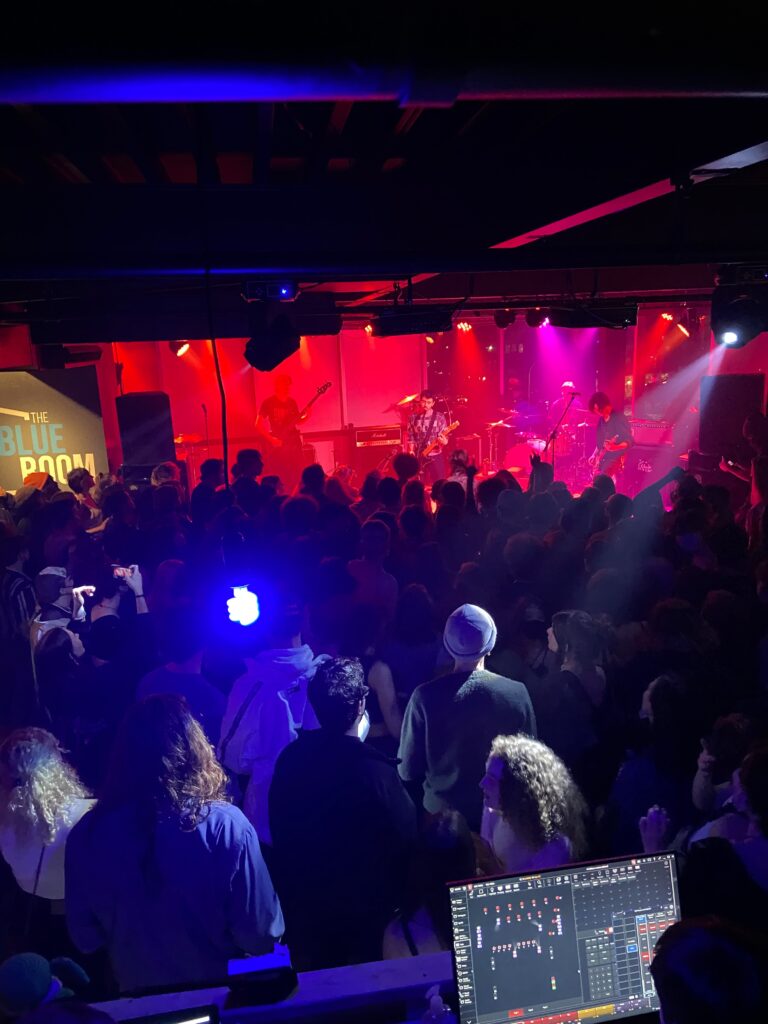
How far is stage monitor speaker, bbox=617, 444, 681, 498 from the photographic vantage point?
10344 mm

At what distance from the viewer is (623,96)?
0.73 meters

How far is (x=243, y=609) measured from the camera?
3299mm

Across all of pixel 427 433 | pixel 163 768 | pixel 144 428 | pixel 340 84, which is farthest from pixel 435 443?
pixel 340 84

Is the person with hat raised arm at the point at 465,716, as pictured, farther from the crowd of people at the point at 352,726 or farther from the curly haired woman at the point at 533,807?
the curly haired woman at the point at 533,807

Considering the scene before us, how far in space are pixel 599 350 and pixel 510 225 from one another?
41.1 feet

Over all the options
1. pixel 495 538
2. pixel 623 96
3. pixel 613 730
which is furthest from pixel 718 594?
pixel 623 96

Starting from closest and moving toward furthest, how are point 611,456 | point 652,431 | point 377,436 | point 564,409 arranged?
point 611,456 → point 652,431 → point 377,436 → point 564,409

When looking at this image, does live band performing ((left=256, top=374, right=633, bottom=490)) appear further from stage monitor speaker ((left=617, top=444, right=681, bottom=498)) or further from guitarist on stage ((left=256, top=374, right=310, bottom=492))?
stage monitor speaker ((left=617, top=444, right=681, bottom=498))

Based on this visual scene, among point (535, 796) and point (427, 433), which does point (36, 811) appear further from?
point (427, 433)

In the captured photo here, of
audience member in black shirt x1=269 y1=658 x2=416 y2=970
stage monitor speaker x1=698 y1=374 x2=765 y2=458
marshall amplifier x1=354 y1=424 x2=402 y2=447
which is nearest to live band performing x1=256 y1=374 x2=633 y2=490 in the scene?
marshall amplifier x1=354 y1=424 x2=402 y2=447

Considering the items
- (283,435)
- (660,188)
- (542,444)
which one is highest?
(660,188)

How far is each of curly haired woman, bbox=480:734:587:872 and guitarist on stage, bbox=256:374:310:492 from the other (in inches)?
383

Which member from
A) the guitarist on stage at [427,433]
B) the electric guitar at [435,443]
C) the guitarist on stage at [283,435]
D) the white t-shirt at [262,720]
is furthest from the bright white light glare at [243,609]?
the electric guitar at [435,443]

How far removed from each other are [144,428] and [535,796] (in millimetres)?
6447
